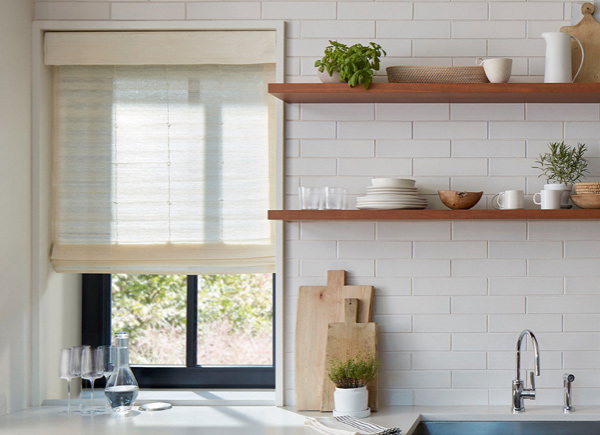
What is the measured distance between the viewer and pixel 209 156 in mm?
2441

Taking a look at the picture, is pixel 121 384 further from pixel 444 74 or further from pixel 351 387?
pixel 444 74

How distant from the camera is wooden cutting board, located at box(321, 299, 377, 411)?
2.26 meters

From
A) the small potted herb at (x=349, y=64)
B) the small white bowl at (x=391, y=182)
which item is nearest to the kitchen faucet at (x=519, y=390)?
the small white bowl at (x=391, y=182)

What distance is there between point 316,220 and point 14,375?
1.28 meters

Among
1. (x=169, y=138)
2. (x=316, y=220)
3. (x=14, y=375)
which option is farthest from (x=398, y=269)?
(x=14, y=375)

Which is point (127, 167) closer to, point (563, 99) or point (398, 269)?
point (398, 269)

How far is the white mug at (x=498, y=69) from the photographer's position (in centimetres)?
217

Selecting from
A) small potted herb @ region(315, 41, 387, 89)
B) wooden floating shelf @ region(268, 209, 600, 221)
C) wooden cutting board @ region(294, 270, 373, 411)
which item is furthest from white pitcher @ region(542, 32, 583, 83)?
wooden cutting board @ region(294, 270, 373, 411)

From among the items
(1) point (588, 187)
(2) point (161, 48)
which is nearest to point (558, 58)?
(1) point (588, 187)

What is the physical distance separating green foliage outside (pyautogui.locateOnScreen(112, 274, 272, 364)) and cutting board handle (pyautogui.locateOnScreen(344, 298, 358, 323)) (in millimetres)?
1622

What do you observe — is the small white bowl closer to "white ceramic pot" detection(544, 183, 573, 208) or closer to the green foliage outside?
"white ceramic pot" detection(544, 183, 573, 208)

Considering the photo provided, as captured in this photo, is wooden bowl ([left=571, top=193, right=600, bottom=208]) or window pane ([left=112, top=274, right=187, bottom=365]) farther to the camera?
window pane ([left=112, top=274, right=187, bottom=365])

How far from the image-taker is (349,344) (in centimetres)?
227

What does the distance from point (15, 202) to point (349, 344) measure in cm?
137
